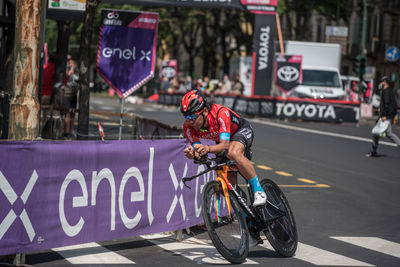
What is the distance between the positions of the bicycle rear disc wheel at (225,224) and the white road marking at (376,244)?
186 centimetres

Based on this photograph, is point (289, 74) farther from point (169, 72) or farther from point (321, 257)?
point (321, 257)

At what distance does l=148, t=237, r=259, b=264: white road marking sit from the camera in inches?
340

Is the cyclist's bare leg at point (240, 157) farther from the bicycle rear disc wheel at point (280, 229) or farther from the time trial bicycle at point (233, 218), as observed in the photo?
the bicycle rear disc wheel at point (280, 229)

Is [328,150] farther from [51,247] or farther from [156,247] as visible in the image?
[51,247]

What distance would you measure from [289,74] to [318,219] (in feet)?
80.8

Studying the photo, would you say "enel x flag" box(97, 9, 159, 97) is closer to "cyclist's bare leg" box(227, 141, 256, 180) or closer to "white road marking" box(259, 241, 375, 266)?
"white road marking" box(259, 241, 375, 266)

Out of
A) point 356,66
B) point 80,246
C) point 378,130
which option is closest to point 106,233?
point 80,246

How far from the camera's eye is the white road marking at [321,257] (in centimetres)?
868

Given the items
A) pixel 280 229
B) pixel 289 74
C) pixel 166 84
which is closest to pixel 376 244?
pixel 280 229

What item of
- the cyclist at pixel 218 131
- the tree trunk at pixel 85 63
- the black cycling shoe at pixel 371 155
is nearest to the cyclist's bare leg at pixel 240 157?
the cyclist at pixel 218 131

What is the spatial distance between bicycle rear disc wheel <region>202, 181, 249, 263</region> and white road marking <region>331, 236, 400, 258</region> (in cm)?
186

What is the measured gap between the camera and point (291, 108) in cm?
3466

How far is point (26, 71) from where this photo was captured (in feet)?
32.6

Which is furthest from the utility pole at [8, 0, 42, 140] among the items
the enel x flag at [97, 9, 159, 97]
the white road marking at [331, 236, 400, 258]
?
the enel x flag at [97, 9, 159, 97]
